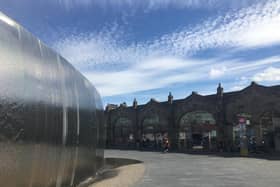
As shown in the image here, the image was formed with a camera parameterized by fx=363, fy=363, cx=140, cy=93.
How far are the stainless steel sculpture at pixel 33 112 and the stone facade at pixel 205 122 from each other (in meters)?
23.0

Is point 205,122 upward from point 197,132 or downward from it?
upward

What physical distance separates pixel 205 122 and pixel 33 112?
3458cm

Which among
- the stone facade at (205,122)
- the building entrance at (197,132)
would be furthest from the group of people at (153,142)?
the building entrance at (197,132)

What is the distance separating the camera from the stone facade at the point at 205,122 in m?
34.6

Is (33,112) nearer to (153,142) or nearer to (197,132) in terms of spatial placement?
(197,132)

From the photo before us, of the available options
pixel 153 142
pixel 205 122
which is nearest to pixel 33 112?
pixel 205 122

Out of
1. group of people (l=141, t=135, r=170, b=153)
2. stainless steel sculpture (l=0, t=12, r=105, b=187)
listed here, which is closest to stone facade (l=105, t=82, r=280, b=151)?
group of people (l=141, t=135, r=170, b=153)

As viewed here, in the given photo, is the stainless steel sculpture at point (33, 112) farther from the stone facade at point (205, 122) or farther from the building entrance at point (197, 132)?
the building entrance at point (197, 132)

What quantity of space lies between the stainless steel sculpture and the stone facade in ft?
75.6

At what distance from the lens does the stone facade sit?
114ft

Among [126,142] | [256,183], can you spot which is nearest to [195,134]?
[126,142]

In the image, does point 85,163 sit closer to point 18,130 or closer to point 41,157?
point 41,157

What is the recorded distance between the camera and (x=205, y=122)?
4028 centimetres

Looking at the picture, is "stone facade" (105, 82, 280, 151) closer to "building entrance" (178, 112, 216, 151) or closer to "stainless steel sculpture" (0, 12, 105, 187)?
"building entrance" (178, 112, 216, 151)
